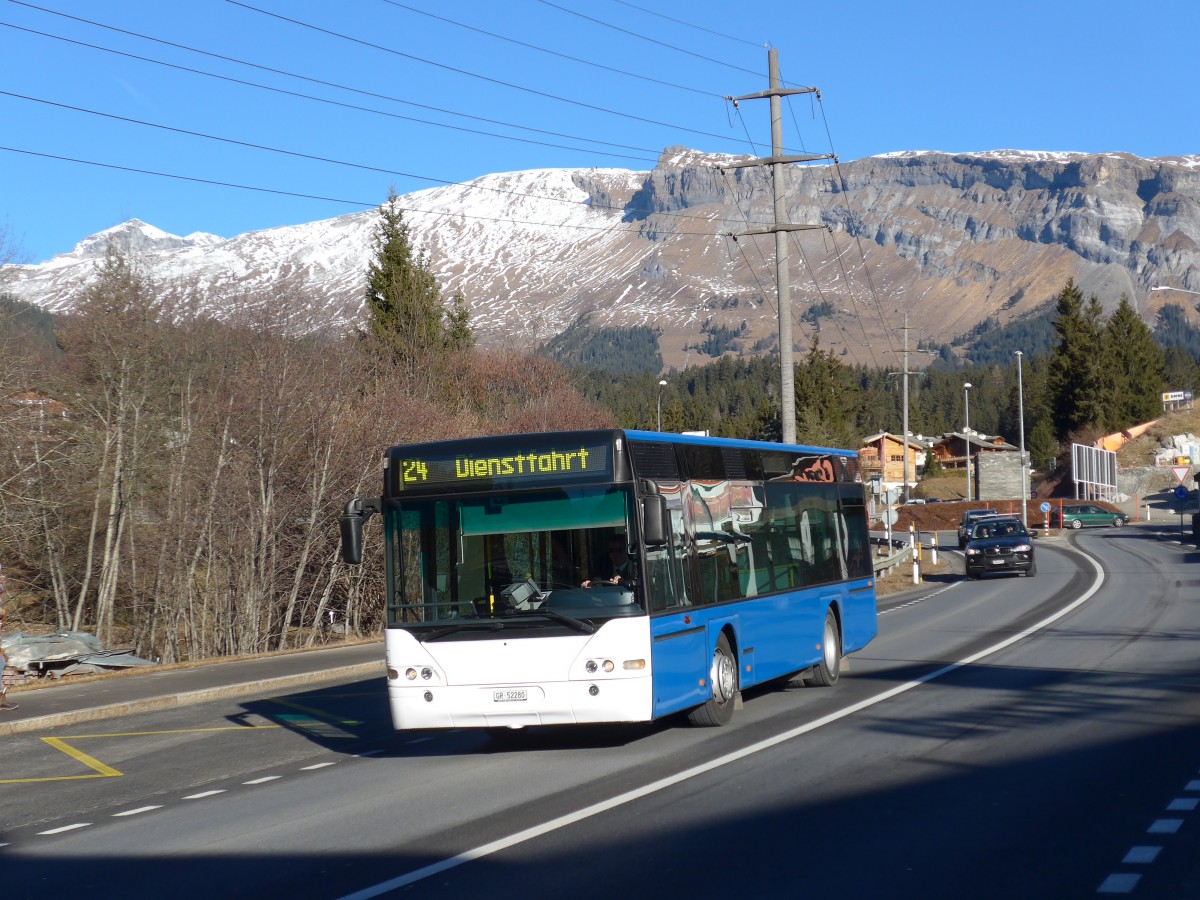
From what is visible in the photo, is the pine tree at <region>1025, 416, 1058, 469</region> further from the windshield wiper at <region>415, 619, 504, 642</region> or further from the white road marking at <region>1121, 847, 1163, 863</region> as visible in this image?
the white road marking at <region>1121, 847, 1163, 863</region>

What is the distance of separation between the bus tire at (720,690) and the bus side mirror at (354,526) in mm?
3429

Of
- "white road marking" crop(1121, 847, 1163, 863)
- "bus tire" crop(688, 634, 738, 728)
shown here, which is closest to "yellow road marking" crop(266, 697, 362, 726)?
"bus tire" crop(688, 634, 738, 728)

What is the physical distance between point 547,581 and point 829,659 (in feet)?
19.5

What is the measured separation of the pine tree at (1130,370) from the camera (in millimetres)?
115000

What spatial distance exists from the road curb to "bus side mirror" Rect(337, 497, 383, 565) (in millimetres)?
5832

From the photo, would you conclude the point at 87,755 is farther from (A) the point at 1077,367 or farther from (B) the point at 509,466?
(A) the point at 1077,367

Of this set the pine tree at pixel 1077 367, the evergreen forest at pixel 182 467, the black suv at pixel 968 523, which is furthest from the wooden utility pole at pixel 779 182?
the pine tree at pixel 1077 367

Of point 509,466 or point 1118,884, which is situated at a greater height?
point 509,466

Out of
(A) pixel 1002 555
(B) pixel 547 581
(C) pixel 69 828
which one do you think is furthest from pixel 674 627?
(A) pixel 1002 555

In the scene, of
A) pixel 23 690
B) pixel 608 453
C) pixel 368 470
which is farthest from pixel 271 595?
pixel 608 453

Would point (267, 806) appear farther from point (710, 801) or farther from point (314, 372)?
point (314, 372)

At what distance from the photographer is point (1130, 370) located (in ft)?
392

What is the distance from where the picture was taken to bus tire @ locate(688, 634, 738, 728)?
41.7 ft

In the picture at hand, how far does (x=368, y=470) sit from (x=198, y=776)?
17575 millimetres
